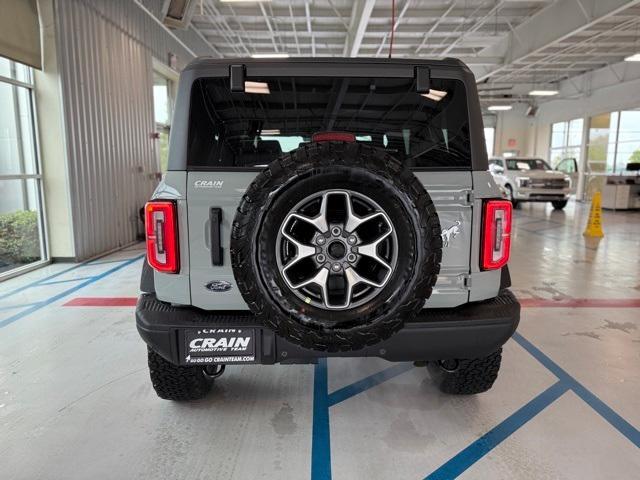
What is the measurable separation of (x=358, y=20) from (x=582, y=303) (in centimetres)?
758

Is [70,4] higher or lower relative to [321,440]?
higher

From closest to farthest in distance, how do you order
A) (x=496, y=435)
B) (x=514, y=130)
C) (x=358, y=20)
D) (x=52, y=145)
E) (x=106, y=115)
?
(x=496, y=435)
(x=52, y=145)
(x=106, y=115)
(x=358, y=20)
(x=514, y=130)

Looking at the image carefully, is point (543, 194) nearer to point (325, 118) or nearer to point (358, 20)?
point (358, 20)

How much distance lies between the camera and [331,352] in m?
1.83

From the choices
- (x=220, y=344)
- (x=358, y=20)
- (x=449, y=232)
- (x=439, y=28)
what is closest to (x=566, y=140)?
(x=439, y=28)

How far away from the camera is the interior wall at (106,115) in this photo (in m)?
6.46

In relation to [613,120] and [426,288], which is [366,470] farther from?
[613,120]

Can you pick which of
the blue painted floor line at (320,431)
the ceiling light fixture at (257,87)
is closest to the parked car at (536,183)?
the blue painted floor line at (320,431)

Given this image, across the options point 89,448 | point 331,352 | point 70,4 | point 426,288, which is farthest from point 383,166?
point 70,4

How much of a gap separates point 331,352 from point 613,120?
2044 centimetres

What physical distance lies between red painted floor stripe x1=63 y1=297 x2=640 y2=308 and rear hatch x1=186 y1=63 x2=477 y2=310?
291 cm

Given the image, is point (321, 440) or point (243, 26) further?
point (243, 26)

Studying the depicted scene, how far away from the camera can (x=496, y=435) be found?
2.32 metres

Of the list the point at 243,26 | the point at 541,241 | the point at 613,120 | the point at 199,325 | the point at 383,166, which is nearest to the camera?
the point at 383,166
